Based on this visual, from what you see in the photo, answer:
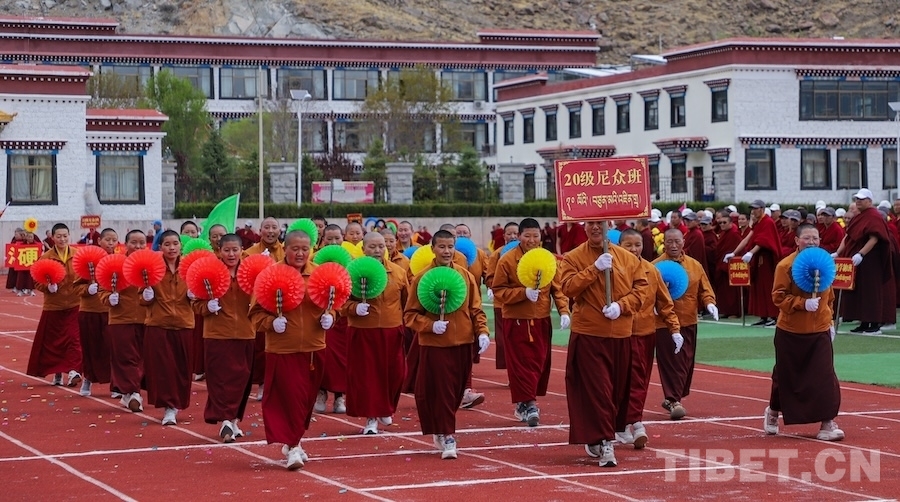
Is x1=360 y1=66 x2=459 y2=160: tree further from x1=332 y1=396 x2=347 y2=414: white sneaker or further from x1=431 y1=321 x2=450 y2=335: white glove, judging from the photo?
x1=431 y1=321 x2=450 y2=335: white glove

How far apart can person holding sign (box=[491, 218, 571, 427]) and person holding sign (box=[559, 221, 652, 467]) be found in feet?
6.08


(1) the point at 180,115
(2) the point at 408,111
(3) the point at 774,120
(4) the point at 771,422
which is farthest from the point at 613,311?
(2) the point at 408,111

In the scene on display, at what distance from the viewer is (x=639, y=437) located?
37.9 feet

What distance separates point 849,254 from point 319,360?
41.1ft

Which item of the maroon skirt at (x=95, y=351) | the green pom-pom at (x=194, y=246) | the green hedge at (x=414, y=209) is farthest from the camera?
the green hedge at (x=414, y=209)

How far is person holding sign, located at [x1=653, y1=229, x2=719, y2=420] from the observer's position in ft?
44.3

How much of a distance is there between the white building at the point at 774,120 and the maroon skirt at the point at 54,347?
121ft

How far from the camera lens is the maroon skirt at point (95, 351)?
1608 cm

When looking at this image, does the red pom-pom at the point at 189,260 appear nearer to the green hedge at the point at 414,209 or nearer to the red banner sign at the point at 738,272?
the red banner sign at the point at 738,272

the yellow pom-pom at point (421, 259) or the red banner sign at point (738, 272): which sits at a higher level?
the yellow pom-pom at point (421, 259)

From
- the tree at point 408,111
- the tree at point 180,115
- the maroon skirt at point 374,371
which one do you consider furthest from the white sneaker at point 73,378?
the tree at point 408,111

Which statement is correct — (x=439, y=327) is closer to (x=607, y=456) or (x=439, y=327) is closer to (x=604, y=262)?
(x=604, y=262)

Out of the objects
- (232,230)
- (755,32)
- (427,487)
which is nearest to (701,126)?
(232,230)

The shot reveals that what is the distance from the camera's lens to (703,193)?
173ft
